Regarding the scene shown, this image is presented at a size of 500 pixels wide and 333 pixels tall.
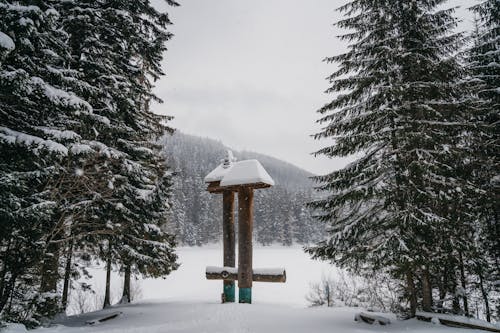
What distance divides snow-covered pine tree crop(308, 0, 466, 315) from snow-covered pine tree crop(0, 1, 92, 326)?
6.78 m

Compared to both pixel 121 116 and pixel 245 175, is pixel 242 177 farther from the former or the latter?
Answer: pixel 121 116

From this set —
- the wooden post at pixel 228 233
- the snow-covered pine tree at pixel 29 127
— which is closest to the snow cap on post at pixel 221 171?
the wooden post at pixel 228 233

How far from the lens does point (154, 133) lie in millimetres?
14367

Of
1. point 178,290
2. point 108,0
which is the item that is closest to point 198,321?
point 108,0

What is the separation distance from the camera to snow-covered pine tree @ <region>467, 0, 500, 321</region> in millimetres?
9914

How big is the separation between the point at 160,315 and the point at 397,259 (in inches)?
262

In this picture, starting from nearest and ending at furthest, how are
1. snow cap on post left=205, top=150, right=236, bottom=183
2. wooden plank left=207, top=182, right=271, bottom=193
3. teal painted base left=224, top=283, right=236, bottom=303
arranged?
wooden plank left=207, top=182, right=271, bottom=193
teal painted base left=224, top=283, right=236, bottom=303
snow cap on post left=205, top=150, right=236, bottom=183

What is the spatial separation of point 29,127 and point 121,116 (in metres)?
3.73

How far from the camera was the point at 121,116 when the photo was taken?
1092 centimetres

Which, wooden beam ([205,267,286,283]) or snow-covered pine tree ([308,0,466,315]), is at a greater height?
snow-covered pine tree ([308,0,466,315])

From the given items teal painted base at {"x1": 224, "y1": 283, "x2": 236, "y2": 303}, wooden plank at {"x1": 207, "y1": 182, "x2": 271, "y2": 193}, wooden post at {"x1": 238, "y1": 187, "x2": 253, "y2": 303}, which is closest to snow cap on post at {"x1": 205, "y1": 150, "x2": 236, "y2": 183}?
wooden plank at {"x1": 207, "y1": 182, "x2": 271, "y2": 193}

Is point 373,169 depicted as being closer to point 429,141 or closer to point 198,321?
point 429,141

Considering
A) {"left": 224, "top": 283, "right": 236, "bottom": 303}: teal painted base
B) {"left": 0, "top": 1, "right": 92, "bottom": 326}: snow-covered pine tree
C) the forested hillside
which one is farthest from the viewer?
the forested hillside

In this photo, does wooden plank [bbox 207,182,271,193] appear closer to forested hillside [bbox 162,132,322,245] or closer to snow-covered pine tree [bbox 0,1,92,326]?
snow-covered pine tree [bbox 0,1,92,326]
